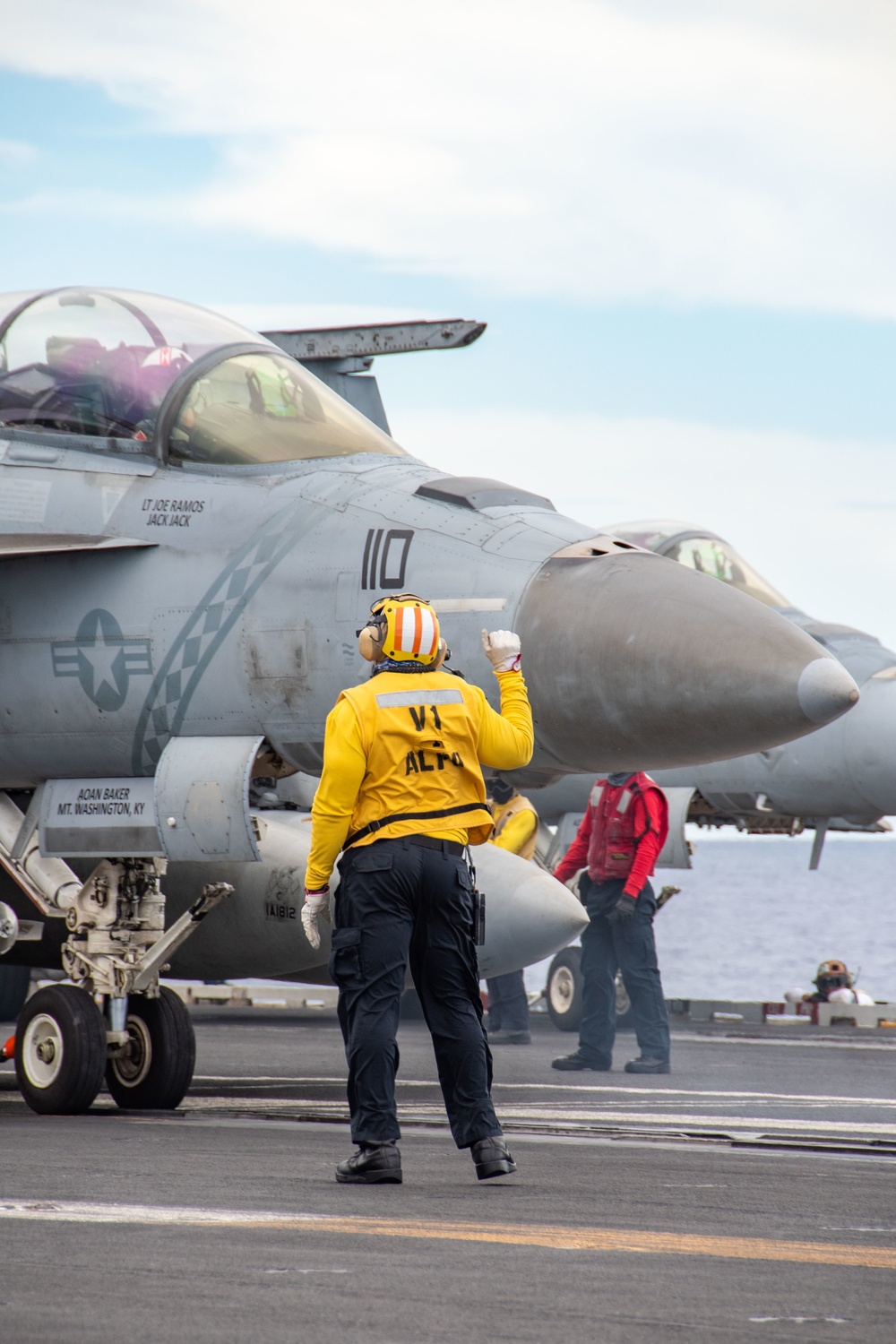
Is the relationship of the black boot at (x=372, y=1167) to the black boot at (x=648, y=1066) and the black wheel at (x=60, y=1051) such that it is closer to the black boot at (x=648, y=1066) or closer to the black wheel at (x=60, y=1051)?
the black wheel at (x=60, y=1051)

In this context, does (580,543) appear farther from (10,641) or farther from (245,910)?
(245,910)

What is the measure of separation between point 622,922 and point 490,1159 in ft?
21.5

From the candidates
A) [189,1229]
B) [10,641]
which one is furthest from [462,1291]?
[10,641]

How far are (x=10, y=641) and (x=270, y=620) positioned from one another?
1.37 m

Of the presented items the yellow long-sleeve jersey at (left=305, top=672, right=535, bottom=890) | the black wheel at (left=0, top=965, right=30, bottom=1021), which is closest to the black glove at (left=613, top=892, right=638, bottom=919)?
the black wheel at (left=0, top=965, right=30, bottom=1021)

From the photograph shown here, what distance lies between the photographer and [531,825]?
14.3 metres

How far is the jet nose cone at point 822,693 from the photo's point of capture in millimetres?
6656

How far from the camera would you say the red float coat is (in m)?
12.4

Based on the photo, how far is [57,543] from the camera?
332 inches

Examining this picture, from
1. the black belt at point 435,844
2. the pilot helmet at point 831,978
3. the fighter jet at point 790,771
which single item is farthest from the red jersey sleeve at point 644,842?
the pilot helmet at point 831,978

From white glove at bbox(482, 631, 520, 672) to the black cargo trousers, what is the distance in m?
0.73

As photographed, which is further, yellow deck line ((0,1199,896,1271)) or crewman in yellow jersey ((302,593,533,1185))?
crewman in yellow jersey ((302,593,533,1185))

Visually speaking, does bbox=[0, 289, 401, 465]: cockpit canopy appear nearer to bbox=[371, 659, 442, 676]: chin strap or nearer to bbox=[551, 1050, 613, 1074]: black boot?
bbox=[371, 659, 442, 676]: chin strap

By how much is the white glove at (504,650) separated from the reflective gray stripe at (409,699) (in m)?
0.33
